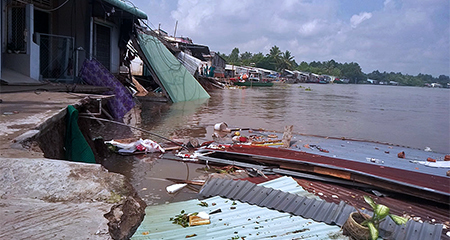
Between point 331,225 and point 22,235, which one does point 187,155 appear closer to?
point 331,225

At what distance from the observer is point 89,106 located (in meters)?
6.70

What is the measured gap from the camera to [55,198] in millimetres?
2295

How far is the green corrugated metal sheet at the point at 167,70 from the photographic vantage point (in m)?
14.8

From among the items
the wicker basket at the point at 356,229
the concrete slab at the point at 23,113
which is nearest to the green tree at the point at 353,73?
the concrete slab at the point at 23,113

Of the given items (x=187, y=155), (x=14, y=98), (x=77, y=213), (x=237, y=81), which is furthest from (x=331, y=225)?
(x=237, y=81)

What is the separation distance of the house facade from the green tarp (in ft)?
13.1

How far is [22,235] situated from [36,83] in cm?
739

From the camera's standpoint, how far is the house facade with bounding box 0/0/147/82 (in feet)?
28.5

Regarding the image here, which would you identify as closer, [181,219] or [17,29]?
[181,219]

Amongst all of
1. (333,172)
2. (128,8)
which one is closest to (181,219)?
(333,172)

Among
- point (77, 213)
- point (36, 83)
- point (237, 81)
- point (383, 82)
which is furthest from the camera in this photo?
point (383, 82)

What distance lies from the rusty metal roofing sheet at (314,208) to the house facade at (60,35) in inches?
267

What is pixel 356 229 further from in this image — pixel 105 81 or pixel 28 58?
pixel 105 81

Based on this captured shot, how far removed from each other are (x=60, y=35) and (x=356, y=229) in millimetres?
10400
